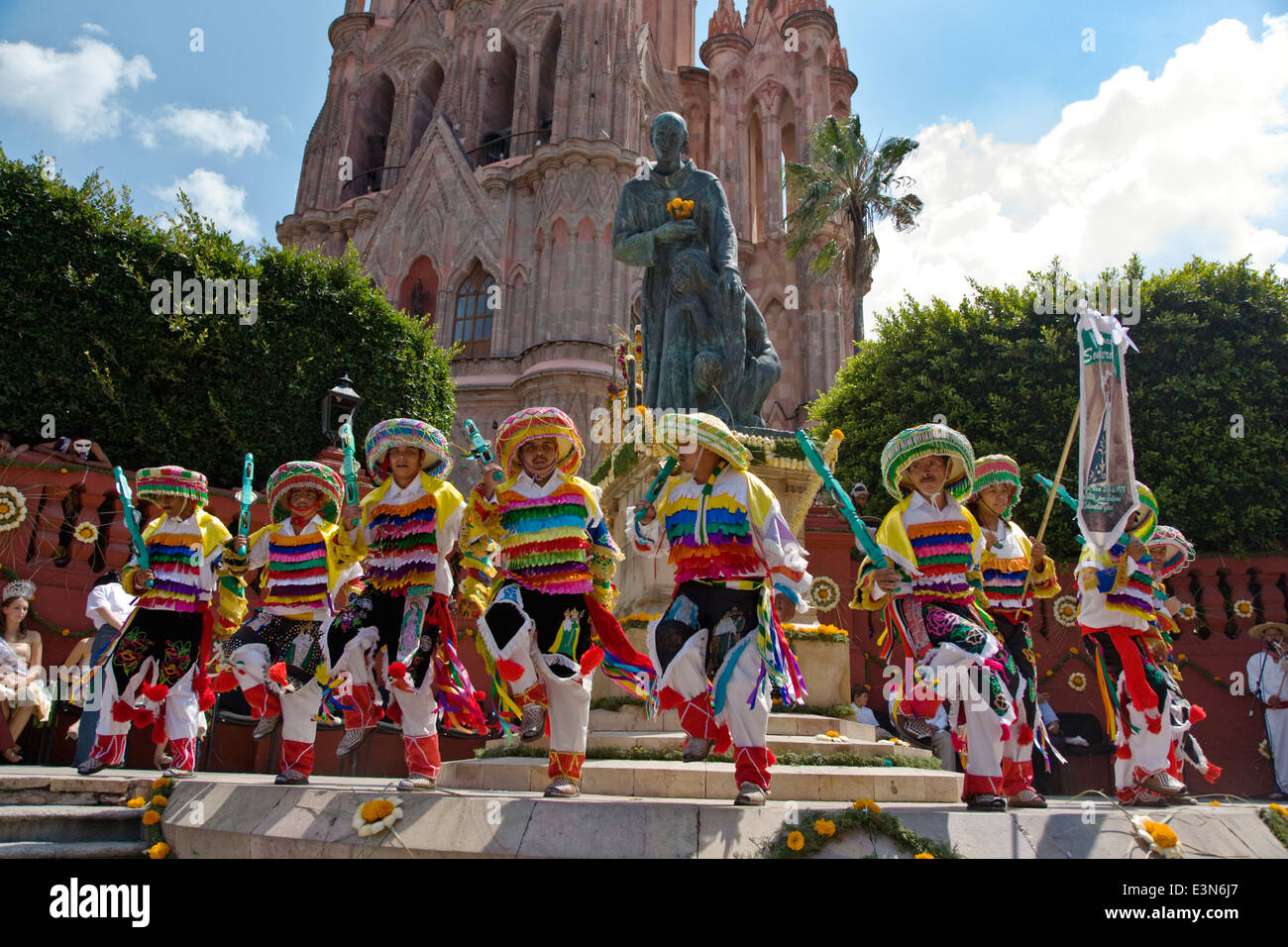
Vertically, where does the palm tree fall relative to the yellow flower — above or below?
above

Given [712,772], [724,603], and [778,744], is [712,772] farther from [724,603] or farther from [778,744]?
[724,603]

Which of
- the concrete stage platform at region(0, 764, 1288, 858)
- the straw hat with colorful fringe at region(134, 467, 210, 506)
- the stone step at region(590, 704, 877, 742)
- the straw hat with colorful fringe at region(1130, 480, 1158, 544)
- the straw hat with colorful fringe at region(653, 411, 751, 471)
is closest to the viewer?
the concrete stage platform at region(0, 764, 1288, 858)

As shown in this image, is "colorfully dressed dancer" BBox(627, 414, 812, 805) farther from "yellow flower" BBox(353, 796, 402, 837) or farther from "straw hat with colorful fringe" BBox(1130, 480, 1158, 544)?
"straw hat with colorful fringe" BBox(1130, 480, 1158, 544)

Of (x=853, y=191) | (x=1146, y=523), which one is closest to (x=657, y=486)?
(x=1146, y=523)

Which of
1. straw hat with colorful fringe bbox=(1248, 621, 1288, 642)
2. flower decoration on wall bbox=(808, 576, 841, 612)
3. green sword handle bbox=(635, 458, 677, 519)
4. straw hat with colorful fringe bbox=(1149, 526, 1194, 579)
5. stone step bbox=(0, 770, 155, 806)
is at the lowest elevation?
stone step bbox=(0, 770, 155, 806)

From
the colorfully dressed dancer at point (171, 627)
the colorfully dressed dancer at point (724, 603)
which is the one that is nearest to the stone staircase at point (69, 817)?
the colorfully dressed dancer at point (171, 627)

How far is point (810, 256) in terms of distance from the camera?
108 ft

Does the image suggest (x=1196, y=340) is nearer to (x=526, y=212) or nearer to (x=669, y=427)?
(x=669, y=427)

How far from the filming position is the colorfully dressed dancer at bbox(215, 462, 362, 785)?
5320mm

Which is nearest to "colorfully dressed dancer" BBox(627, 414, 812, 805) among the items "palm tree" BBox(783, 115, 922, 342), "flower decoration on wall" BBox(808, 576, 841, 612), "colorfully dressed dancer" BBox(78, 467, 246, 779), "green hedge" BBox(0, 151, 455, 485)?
"colorfully dressed dancer" BBox(78, 467, 246, 779)

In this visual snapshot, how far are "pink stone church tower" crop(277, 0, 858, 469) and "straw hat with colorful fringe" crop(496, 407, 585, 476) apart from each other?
2217 cm

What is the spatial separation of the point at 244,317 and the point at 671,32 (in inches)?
1101

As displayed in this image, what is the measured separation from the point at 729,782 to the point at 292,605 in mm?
3005

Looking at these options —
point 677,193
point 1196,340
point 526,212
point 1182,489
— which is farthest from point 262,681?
point 526,212
